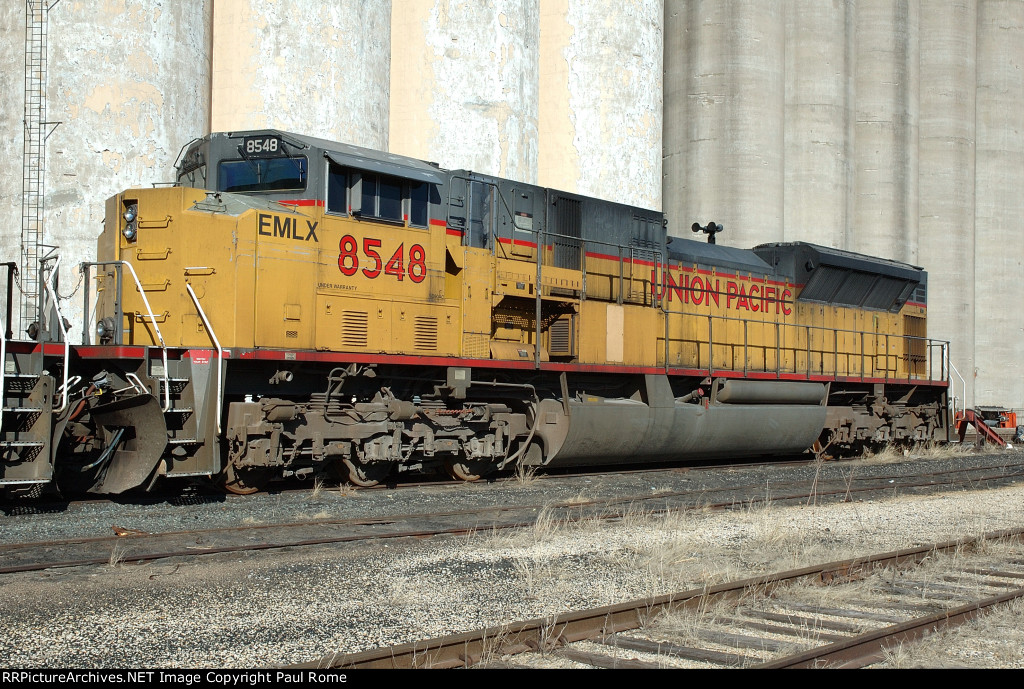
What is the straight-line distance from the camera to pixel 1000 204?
34.4 meters

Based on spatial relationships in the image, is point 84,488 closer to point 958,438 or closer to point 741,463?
point 741,463

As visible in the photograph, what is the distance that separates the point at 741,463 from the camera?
54.5ft

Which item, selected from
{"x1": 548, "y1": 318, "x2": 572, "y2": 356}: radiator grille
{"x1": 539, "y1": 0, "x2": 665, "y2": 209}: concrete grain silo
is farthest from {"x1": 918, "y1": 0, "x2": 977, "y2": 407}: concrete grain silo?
{"x1": 548, "y1": 318, "x2": 572, "y2": 356}: radiator grille

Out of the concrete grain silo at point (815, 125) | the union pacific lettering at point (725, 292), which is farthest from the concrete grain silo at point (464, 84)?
the concrete grain silo at point (815, 125)

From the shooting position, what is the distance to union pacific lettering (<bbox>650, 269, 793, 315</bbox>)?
14.5m

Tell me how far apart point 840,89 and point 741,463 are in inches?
701

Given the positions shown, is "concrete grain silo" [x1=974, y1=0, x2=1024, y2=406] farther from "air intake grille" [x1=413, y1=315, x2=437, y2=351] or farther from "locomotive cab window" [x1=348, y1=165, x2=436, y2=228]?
"locomotive cab window" [x1=348, y1=165, x2=436, y2=228]

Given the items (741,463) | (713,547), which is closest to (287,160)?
(713,547)

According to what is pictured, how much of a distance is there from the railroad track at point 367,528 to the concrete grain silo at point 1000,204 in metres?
24.0

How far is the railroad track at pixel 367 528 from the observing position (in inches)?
266

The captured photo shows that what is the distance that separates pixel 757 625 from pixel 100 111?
13.0 meters

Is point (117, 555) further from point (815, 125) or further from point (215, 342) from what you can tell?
point (815, 125)

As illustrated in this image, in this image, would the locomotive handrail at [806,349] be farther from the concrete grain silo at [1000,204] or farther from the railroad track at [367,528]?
the concrete grain silo at [1000,204]
